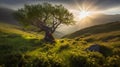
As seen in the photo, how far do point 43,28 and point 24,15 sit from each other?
357 inches

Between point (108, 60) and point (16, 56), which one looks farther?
point (16, 56)

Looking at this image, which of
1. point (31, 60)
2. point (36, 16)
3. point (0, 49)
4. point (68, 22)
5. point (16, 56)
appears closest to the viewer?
point (31, 60)

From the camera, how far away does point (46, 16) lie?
69.2 metres

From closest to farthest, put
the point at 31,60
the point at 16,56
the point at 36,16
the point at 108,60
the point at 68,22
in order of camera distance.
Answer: the point at 108,60
the point at 31,60
the point at 16,56
the point at 36,16
the point at 68,22

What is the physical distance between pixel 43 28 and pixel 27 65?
1547 inches

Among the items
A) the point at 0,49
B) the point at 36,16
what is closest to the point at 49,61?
the point at 0,49

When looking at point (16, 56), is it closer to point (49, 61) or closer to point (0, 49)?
point (49, 61)

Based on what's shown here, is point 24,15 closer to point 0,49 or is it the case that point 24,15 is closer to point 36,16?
point 36,16

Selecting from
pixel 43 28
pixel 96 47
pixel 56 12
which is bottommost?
pixel 96 47

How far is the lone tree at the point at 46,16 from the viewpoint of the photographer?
221 feet

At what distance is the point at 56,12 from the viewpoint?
224ft

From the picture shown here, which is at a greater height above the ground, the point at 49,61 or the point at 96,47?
the point at 96,47

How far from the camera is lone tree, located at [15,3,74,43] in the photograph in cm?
6731

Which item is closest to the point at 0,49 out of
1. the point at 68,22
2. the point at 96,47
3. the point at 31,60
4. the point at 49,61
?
the point at 31,60
